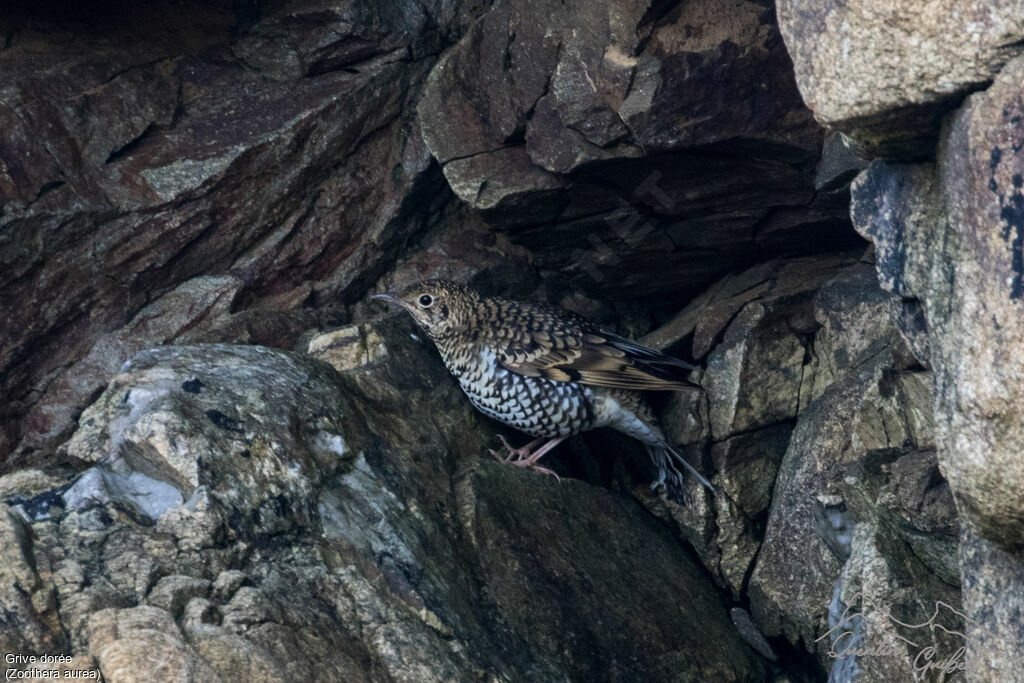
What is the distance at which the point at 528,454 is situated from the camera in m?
7.48

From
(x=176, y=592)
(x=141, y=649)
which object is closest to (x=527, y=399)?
(x=176, y=592)

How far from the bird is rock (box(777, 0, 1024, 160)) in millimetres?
3571

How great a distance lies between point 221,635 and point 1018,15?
144 inches

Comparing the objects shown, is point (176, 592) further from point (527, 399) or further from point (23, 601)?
point (527, 399)

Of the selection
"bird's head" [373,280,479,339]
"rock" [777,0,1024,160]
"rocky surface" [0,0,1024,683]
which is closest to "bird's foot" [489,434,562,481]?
"rocky surface" [0,0,1024,683]

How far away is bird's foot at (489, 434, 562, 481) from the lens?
711 centimetres

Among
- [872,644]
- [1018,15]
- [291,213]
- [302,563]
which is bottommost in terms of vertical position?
[872,644]

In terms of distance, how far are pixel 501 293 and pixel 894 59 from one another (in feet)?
16.5

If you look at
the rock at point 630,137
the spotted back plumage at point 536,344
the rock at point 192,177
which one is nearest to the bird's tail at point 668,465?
the spotted back plumage at point 536,344

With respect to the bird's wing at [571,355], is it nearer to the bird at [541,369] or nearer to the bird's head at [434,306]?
the bird at [541,369]

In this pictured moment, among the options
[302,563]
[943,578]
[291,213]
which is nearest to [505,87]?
[291,213]

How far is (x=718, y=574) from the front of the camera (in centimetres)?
733

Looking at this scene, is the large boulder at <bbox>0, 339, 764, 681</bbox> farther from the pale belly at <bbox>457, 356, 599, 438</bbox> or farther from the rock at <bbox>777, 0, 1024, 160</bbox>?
the rock at <bbox>777, 0, 1024, 160</bbox>

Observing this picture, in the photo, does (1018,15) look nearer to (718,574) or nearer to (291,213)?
(718,574)
